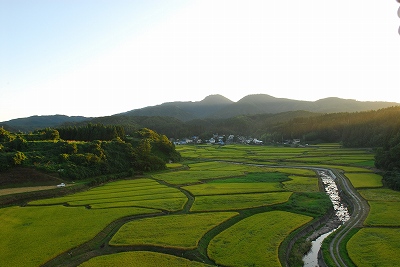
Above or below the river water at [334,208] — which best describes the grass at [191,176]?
above

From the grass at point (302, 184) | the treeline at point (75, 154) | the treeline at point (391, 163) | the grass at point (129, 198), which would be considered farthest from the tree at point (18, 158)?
the treeline at point (391, 163)

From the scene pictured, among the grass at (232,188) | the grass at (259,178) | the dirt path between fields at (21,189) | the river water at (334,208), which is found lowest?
the river water at (334,208)

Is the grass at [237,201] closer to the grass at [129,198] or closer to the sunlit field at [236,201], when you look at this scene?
the sunlit field at [236,201]

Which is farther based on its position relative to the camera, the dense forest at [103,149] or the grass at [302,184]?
the dense forest at [103,149]

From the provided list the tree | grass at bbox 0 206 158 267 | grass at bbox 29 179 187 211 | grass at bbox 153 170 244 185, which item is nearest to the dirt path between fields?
grass at bbox 29 179 187 211

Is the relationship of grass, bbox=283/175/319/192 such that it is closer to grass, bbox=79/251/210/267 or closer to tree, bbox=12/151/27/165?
grass, bbox=79/251/210/267

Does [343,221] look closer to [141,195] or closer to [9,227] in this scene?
[141,195]

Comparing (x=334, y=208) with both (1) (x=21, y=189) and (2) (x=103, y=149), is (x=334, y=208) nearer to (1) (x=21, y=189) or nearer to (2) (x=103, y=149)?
(1) (x=21, y=189)
